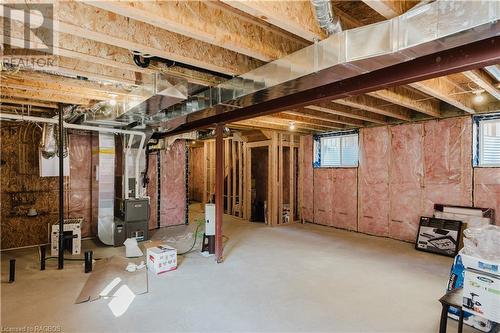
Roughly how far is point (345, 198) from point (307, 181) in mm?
1127

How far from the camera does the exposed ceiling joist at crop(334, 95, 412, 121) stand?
354 centimetres

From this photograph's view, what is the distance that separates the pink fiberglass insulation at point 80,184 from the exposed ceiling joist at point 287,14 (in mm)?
5047

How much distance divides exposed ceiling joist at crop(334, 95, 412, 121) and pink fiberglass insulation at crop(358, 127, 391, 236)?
0.70 m

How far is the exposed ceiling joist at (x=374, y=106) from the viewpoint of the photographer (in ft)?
11.6

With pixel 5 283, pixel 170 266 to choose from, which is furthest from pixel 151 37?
pixel 5 283

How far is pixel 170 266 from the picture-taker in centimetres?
364

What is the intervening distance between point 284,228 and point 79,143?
4.66 meters

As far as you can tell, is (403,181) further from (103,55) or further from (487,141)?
(103,55)

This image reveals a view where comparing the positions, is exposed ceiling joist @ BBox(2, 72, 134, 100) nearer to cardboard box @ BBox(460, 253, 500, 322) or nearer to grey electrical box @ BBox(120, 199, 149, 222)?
grey electrical box @ BBox(120, 199, 149, 222)

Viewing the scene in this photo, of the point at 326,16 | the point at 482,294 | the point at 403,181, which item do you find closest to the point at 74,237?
the point at 326,16

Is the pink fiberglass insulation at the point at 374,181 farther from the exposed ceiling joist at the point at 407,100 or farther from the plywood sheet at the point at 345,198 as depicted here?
the exposed ceiling joist at the point at 407,100

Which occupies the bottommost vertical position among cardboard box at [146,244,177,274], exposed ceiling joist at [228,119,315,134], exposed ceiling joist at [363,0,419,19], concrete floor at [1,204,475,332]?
concrete floor at [1,204,475,332]

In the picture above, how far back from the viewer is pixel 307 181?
7.01 meters

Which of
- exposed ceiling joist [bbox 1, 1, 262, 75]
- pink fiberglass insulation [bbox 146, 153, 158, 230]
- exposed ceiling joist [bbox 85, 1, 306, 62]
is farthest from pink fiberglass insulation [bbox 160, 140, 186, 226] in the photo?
exposed ceiling joist [bbox 85, 1, 306, 62]
